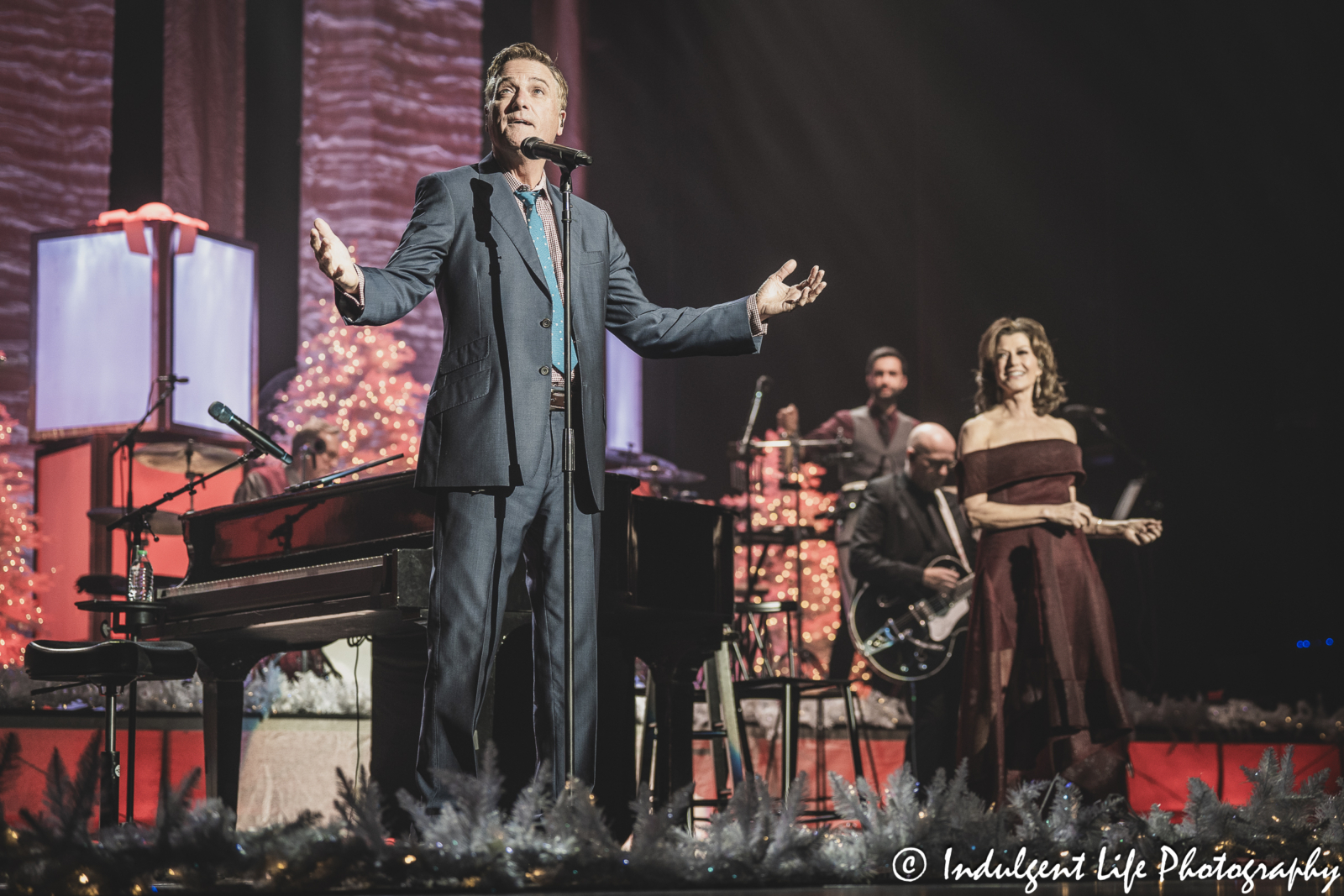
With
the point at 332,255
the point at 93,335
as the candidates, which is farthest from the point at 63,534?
the point at 332,255

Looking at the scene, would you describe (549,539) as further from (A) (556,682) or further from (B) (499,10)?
(B) (499,10)

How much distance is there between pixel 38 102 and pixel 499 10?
13.7ft

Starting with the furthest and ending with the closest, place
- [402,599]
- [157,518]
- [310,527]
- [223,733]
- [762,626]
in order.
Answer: [762,626]
[157,518]
[223,733]
[310,527]
[402,599]

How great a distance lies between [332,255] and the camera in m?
2.41

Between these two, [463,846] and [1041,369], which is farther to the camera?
[1041,369]

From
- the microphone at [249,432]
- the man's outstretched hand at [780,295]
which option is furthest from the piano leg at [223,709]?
the man's outstretched hand at [780,295]

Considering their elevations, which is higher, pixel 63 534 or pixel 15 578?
pixel 63 534

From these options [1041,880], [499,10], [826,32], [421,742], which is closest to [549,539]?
[421,742]

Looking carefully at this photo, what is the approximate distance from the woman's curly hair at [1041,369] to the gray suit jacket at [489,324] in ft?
6.32

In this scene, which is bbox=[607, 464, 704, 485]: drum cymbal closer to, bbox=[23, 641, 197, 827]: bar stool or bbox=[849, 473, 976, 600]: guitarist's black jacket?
bbox=[849, 473, 976, 600]: guitarist's black jacket

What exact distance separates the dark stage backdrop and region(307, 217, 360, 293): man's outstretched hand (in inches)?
221

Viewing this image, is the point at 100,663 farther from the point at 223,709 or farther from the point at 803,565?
the point at 803,565

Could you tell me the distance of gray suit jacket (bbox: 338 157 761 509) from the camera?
264 centimetres

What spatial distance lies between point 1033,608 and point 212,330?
5.46m
